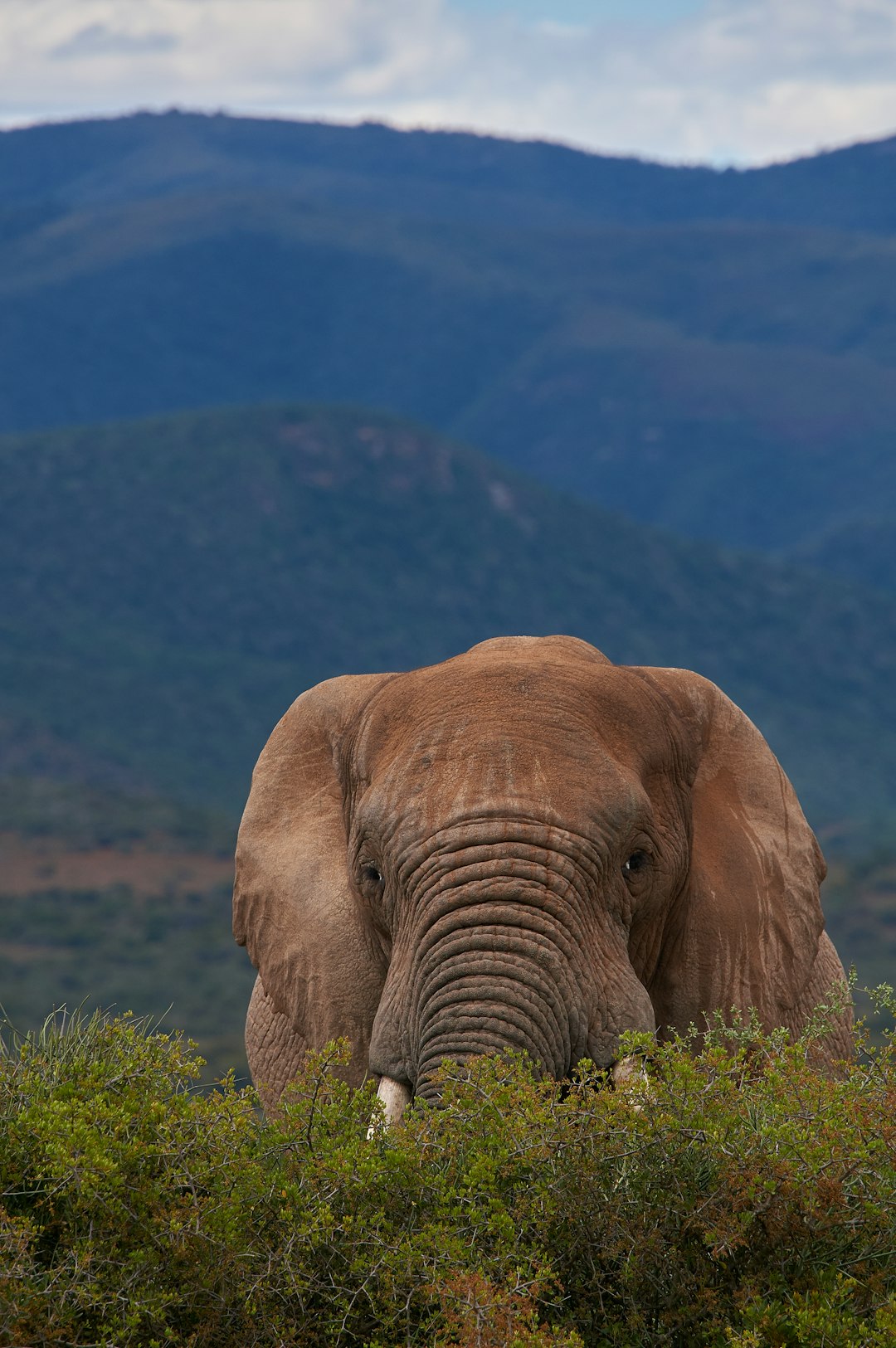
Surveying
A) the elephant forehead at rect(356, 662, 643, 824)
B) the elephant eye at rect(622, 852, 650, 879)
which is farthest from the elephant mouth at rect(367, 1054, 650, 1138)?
the elephant forehead at rect(356, 662, 643, 824)

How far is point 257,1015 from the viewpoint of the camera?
316 inches

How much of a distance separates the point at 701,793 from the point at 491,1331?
3.03 metres

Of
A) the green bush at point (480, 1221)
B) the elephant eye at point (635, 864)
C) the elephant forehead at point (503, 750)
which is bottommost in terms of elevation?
the green bush at point (480, 1221)

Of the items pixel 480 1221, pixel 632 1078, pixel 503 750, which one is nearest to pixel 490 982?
pixel 632 1078

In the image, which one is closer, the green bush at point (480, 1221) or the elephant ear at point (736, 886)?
the green bush at point (480, 1221)

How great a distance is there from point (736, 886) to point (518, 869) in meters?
1.20

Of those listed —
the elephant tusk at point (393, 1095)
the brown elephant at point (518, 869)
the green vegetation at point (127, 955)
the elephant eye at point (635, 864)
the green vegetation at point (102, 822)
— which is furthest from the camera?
the green vegetation at point (102, 822)

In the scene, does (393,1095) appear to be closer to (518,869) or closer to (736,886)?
(518,869)

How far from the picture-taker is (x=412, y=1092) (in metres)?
6.30

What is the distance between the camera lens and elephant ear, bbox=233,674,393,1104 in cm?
690

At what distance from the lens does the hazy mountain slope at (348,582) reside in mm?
132375

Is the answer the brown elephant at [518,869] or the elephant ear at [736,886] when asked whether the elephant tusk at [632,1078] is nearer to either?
the brown elephant at [518,869]

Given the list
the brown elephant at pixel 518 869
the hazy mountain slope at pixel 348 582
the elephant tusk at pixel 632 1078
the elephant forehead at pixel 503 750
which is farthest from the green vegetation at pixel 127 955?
the elephant tusk at pixel 632 1078

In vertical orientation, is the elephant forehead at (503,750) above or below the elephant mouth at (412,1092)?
above
